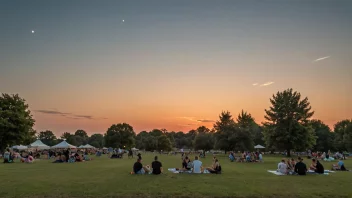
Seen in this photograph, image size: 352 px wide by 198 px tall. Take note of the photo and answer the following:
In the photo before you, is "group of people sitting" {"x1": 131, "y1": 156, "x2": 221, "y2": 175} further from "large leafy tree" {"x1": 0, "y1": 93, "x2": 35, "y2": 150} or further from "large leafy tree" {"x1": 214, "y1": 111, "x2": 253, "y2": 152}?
"large leafy tree" {"x1": 214, "y1": 111, "x2": 253, "y2": 152}

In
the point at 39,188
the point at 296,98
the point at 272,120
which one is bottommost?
the point at 39,188

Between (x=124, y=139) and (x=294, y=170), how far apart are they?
347ft

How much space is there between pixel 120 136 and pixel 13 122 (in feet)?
245

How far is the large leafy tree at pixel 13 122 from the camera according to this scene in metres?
44.3

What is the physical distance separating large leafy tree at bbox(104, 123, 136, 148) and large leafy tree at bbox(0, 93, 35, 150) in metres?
70.3

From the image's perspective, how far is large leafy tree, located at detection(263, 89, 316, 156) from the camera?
56.7 m

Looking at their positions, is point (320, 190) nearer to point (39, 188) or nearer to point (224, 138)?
point (39, 188)

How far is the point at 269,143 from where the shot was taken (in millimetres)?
59500

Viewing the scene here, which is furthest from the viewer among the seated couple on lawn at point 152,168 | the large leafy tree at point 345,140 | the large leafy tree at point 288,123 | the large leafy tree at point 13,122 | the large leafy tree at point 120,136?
the large leafy tree at point 120,136

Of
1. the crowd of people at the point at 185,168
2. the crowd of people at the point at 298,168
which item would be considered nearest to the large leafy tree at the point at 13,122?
the crowd of people at the point at 185,168

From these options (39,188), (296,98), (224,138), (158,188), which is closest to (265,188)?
(158,188)

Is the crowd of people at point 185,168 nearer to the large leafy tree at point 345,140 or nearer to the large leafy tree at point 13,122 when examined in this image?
the large leafy tree at point 13,122

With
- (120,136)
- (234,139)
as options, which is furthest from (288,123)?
(120,136)

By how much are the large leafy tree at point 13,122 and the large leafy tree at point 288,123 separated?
46983 millimetres
